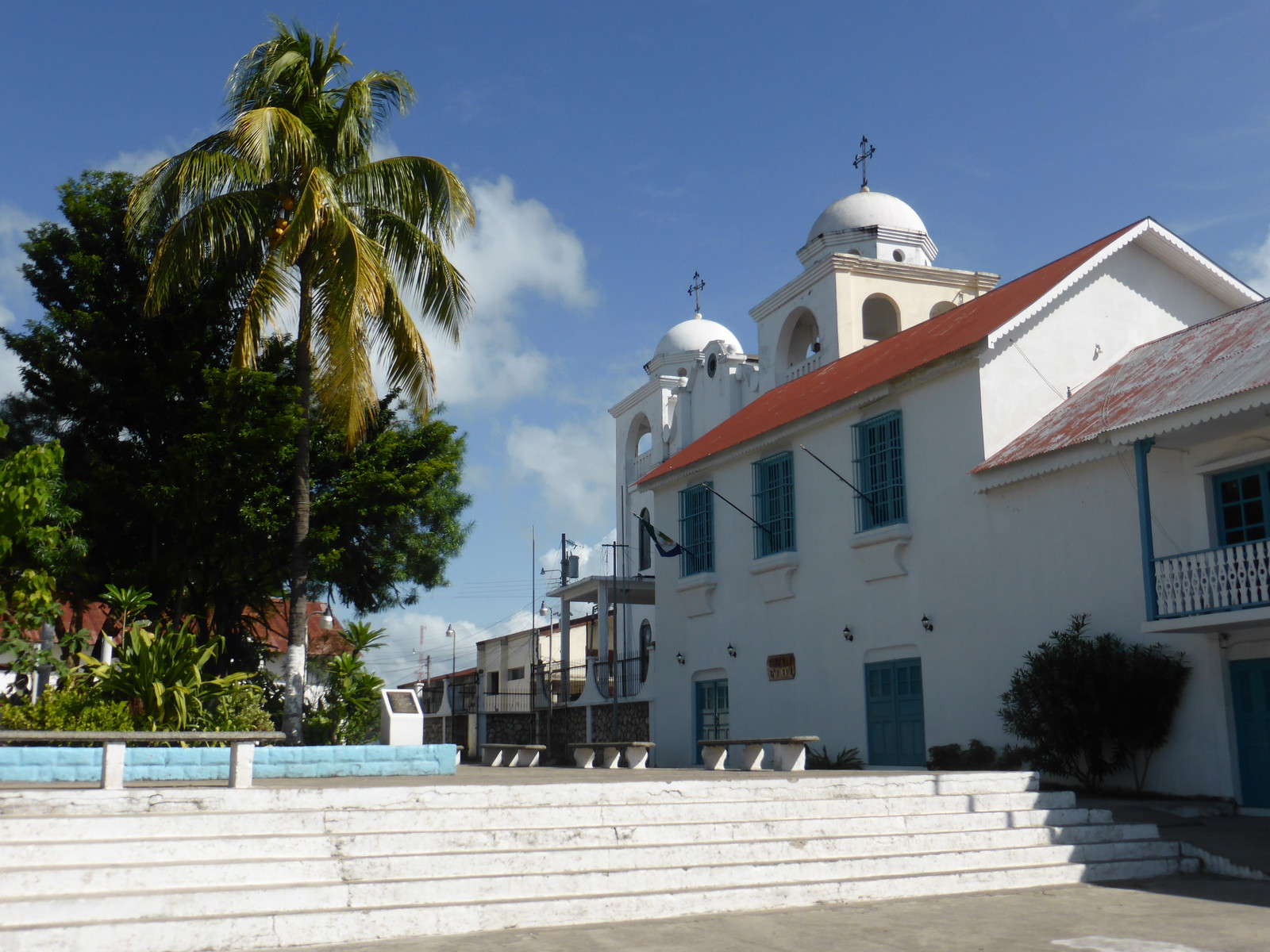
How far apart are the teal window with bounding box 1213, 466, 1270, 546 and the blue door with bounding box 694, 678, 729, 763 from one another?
10.9 metres

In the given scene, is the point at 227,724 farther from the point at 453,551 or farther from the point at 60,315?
the point at 453,551

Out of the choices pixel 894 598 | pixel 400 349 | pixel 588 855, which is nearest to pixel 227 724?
pixel 400 349

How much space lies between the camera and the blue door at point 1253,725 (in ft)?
41.0

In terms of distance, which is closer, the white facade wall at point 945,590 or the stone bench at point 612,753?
the white facade wall at point 945,590

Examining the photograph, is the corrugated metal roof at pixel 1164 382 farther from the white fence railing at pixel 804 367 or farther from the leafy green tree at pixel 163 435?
the white fence railing at pixel 804 367

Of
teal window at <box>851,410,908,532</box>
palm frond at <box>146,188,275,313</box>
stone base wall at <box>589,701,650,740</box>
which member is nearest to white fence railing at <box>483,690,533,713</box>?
stone base wall at <box>589,701,650,740</box>

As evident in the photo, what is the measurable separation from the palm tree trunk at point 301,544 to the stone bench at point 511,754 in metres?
5.11

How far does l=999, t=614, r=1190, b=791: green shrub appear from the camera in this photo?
13.1 meters

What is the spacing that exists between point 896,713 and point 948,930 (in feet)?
32.9

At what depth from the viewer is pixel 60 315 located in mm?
17531

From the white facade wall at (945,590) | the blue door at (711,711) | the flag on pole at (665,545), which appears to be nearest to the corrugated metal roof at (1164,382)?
the white facade wall at (945,590)

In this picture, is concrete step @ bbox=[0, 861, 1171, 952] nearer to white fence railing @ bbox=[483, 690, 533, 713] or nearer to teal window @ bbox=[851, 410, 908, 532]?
teal window @ bbox=[851, 410, 908, 532]

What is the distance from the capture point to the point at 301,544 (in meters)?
15.6

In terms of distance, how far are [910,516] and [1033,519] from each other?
7.87ft
